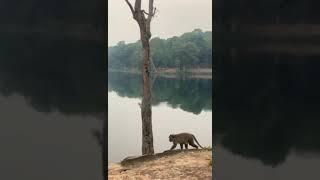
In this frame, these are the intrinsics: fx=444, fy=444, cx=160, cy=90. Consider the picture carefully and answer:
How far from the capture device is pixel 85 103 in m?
2.38

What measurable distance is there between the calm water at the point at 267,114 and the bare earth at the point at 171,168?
9.33 feet

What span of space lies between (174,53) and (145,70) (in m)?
2.93

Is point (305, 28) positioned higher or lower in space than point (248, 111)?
higher

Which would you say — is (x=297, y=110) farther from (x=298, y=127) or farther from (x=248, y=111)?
(x=248, y=111)

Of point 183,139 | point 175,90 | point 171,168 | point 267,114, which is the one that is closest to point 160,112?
point 175,90

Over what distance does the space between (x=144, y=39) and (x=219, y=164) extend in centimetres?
483

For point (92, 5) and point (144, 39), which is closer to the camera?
point (92, 5)

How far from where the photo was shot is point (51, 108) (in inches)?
93.7

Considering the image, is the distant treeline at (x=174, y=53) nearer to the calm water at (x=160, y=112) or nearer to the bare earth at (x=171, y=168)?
the calm water at (x=160, y=112)

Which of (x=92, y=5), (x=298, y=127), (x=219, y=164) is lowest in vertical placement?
(x=219, y=164)

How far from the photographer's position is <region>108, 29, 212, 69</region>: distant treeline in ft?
29.7

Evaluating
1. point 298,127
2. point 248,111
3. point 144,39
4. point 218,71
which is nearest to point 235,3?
point 218,71

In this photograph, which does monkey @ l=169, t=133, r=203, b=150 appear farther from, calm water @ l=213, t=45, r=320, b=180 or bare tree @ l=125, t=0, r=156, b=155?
calm water @ l=213, t=45, r=320, b=180

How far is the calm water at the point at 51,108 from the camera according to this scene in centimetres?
235
